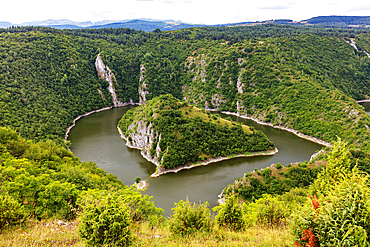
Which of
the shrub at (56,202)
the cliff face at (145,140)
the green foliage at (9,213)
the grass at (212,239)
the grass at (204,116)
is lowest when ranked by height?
the cliff face at (145,140)

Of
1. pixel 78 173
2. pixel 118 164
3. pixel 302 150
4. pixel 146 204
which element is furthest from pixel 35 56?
pixel 302 150

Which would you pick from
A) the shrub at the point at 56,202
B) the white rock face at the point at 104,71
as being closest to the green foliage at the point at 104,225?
the shrub at the point at 56,202

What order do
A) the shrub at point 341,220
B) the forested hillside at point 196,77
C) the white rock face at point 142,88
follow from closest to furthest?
the shrub at point 341,220
the forested hillside at point 196,77
the white rock face at point 142,88

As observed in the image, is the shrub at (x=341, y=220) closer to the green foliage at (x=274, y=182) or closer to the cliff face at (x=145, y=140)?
the green foliage at (x=274, y=182)

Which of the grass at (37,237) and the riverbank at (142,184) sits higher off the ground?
the grass at (37,237)

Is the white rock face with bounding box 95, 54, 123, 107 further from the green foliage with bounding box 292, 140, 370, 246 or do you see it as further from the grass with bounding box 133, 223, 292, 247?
the green foliage with bounding box 292, 140, 370, 246

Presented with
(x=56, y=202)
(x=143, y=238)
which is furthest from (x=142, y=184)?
(x=143, y=238)

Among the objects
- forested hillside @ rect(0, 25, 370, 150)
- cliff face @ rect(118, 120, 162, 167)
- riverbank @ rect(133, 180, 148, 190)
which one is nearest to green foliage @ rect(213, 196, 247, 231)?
riverbank @ rect(133, 180, 148, 190)

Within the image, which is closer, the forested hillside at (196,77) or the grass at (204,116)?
the grass at (204,116)
